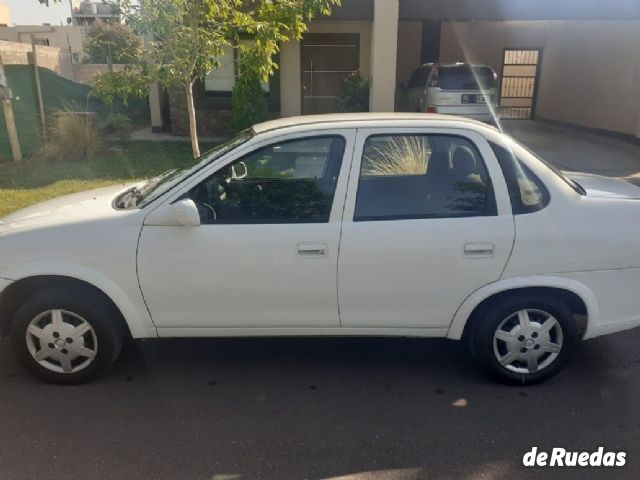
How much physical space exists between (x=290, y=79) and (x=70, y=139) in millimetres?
5954

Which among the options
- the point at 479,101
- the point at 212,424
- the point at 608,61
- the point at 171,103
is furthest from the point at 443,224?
the point at 608,61

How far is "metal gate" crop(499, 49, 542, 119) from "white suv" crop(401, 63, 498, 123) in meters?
7.60

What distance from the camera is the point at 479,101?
42.0ft

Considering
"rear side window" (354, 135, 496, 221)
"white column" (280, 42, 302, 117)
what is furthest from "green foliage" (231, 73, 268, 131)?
"rear side window" (354, 135, 496, 221)

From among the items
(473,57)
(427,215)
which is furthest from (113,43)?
(473,57)

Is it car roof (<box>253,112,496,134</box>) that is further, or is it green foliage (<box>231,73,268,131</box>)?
green foliage (<box>231,73,268,131</box>)

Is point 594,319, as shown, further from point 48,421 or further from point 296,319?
point 48,421

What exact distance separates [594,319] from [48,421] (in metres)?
3.36

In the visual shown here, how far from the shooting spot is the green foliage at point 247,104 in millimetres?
12672

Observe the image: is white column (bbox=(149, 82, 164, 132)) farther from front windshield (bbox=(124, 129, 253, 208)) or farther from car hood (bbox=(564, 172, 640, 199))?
car hood (bbox=(564, 172, 640, 199))

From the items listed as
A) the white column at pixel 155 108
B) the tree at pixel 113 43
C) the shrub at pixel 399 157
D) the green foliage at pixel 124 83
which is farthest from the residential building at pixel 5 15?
the shrub at pixel 399 157

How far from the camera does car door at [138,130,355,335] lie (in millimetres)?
3273

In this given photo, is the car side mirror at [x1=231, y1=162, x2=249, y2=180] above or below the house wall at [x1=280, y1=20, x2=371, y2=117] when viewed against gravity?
below

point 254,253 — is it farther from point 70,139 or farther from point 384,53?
point 384,53
